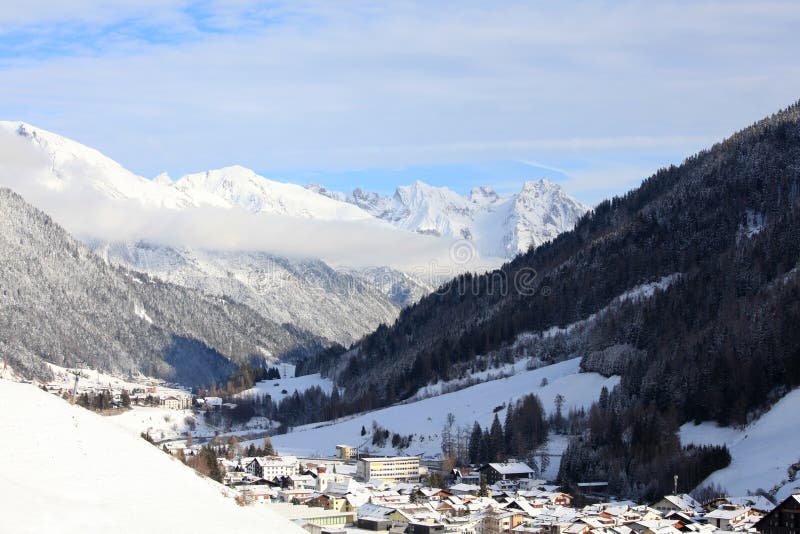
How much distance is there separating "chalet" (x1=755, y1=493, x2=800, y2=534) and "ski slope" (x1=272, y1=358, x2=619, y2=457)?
260 feet

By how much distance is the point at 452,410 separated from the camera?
183 m

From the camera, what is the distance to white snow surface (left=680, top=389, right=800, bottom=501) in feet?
360

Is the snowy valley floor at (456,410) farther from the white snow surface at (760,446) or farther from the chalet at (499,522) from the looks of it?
the chalet at (499,522)

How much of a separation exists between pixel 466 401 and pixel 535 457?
3898 cm

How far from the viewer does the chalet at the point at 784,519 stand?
8338cm

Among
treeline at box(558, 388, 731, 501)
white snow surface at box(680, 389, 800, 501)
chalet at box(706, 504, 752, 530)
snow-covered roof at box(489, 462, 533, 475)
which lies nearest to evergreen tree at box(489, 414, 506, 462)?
snow-covered roof at box(489, 462, 533, 475)

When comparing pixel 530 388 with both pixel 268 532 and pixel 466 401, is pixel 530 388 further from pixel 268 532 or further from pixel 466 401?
pixel 268 532

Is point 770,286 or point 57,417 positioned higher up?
point 770,286

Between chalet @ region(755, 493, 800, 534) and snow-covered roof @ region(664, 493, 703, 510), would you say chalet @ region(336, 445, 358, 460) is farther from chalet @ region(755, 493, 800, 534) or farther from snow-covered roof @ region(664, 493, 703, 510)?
chalet @ region(755, 493, 800, 534)

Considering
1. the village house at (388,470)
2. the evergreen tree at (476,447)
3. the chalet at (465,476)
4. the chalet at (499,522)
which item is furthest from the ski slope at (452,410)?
the chalet at (499,522)

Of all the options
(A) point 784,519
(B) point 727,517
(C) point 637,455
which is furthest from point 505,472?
(A) point 784,519

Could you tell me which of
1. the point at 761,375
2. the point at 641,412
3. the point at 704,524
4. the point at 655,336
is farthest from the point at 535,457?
the point at 704,524

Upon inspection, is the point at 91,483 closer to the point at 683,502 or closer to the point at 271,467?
the point at 683,502

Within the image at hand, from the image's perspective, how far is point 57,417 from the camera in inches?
1577
